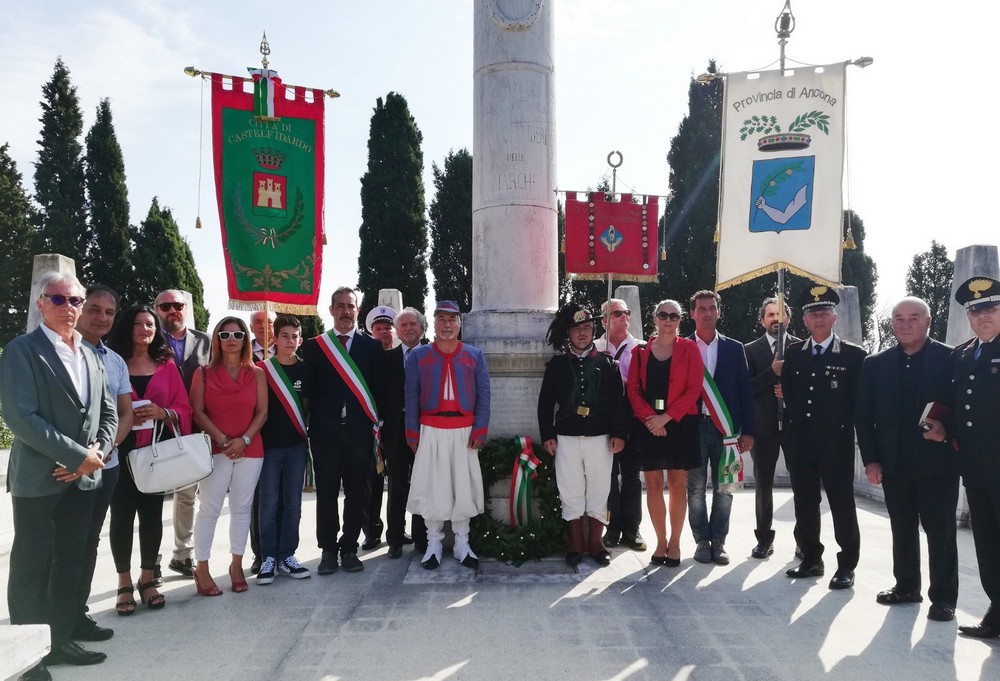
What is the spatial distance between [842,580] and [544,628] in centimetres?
216

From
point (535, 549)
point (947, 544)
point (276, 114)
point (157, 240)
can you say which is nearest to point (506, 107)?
point (276, 114)

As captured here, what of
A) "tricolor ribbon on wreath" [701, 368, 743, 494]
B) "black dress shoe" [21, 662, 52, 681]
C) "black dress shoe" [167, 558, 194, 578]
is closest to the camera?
"black dress shoe" [21, 662, 52, 681]

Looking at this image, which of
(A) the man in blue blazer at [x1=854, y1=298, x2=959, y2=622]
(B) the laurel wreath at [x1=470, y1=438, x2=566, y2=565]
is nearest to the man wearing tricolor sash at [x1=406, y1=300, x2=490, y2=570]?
(B) the laurel wreath at [x1=470, y1=438, x2=566, y2=565]

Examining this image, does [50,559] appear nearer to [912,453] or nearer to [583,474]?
[583,474]

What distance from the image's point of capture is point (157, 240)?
2581 cm

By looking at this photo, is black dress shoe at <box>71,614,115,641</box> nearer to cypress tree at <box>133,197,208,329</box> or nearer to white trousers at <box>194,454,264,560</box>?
white trousers at <box>194,454,264,560</box>

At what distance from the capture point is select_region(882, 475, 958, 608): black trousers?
12.9 feet

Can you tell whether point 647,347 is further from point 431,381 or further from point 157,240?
point 157,240

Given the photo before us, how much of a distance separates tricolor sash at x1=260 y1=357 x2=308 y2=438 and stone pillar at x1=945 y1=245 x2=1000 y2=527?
19.7 feet

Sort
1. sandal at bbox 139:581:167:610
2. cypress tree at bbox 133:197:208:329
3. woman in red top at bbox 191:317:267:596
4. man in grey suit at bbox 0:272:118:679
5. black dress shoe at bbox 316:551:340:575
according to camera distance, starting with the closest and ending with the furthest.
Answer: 1. man in grey suit at bbox 0:272:118:679
2. sandal at bbox 139:581:167:610
3. woman in red top at bbox 191:317:267:596
4. black dress shoe at bbox 316:551:340:575
5. cypress tree at bbox 133:197:208:329

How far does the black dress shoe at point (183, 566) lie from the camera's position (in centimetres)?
488

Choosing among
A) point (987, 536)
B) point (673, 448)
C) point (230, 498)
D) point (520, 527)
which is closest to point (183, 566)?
point (230, 498)

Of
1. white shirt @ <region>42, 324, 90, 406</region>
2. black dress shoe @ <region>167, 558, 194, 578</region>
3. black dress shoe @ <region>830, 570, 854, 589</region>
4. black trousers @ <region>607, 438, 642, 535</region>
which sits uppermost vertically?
white shirt @ <region>42, 324, 90, 406</region>

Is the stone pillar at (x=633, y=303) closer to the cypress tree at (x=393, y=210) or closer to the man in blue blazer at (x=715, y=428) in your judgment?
the man in blue blazer at (x=715, y=428)
